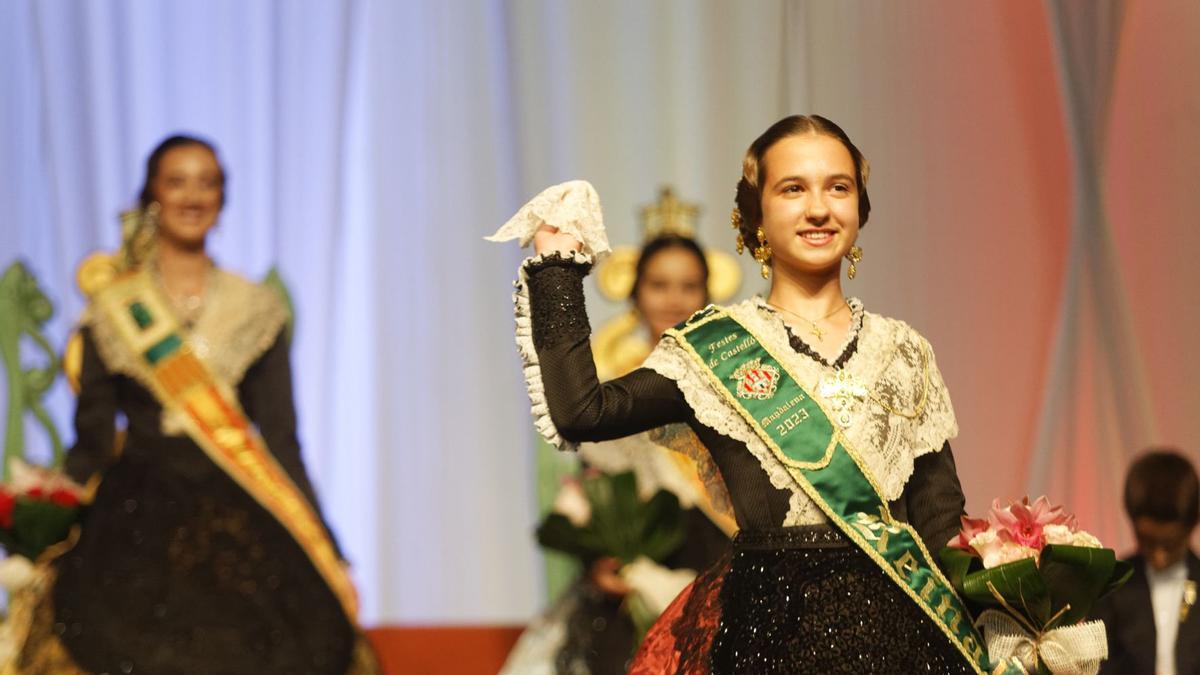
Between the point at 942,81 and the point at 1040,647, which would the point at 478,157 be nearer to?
the point at 942,81

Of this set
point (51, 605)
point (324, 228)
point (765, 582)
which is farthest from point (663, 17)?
point (765, 582)

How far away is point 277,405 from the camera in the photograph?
434 cm

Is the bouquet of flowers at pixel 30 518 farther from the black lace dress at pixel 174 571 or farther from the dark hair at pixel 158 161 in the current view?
the dark hair at pixel 158 161

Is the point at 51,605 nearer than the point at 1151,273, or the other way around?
A: the point at 51,605

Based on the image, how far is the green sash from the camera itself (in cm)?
237

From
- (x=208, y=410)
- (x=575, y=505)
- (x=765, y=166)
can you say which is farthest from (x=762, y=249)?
(x=575, y=505)

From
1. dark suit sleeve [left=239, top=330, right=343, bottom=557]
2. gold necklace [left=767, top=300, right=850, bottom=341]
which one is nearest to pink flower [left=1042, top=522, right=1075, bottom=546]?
gold necklace [left=767, top=300, right=850, bottom=341]

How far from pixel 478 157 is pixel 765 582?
3.85 metres

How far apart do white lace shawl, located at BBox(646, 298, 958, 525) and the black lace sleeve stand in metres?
0.09

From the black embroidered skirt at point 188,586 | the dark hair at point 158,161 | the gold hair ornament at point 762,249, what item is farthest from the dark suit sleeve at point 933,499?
the dark hair at point 158,161

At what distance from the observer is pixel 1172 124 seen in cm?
405

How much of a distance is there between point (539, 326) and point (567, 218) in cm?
16

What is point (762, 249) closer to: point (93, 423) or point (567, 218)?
point (567, 218)

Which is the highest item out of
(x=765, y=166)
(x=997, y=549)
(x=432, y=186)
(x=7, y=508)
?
(x=765, y=166)
